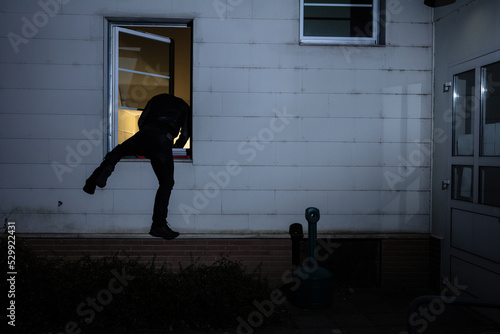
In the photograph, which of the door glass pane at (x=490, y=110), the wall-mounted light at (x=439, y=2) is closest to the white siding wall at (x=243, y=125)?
the wall-mounted light at (x=439, y=2)

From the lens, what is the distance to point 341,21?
6.36 m

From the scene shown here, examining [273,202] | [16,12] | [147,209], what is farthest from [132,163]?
[16,12]

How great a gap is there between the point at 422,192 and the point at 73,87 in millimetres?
5047

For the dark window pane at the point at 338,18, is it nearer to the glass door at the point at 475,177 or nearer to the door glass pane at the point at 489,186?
the glass door at the point at 475,177

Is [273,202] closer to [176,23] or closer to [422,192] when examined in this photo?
[422,192]

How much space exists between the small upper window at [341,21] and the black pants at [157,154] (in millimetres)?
2587

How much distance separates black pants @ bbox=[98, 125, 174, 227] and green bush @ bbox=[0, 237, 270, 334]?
851 mm

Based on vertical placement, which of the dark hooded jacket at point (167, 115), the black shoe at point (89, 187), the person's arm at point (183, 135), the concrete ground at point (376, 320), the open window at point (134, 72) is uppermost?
the open window at point (134, 72)

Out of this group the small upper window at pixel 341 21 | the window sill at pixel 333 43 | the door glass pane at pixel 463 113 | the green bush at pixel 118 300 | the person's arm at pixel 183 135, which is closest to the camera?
the green bush at pixel 118 300

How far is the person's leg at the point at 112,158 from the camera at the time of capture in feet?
16.2

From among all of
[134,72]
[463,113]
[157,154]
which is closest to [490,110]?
[463,113]

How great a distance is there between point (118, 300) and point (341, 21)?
479 centimetres

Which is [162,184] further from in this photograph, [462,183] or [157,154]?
[462,183]

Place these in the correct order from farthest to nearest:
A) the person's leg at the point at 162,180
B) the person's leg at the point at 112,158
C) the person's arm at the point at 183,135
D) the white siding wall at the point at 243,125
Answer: the white siding wall at the point at 243,125
the person's arm at the point at 183,135
the person's leg at the point at 162,180
the person's leg at the point at 112,158
